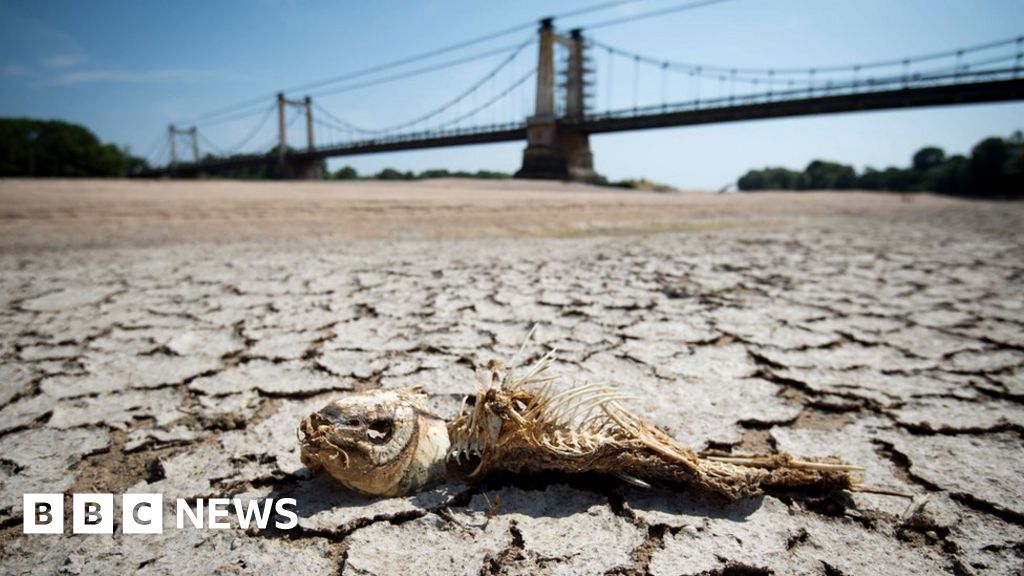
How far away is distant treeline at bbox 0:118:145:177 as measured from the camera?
95.5ft

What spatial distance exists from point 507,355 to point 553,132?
19.7 m

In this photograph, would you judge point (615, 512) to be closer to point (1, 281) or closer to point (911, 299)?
point (911, 299)

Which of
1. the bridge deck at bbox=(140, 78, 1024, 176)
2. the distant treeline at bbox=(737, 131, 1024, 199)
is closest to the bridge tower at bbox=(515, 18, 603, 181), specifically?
the bridge deck at bbox=(140, 78, 1024, 176)

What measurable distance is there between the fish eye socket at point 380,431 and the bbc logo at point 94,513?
373mm

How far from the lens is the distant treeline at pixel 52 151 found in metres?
29.1

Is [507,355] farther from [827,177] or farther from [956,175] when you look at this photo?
[827,177]

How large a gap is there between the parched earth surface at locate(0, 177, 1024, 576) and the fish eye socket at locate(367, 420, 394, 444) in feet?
0.42

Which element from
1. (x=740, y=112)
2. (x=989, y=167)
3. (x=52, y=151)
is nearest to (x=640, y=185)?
(x=740, y=112)

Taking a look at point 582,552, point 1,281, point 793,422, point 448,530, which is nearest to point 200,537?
point 448,530

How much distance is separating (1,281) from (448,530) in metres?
2.75

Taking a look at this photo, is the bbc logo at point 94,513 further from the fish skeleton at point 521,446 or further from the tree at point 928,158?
the tree at point 928,158

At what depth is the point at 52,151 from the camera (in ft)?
105

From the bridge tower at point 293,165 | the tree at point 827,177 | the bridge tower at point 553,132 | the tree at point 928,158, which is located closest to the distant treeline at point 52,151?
the bridge tower at point 293,165

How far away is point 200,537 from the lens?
31.4 inches
